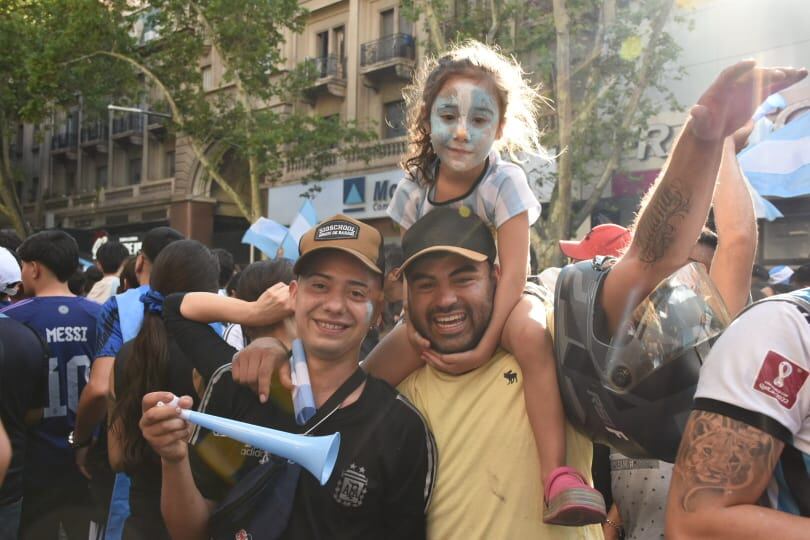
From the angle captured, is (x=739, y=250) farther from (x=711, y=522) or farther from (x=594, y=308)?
(x=711, y=522)

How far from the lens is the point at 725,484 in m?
1.49

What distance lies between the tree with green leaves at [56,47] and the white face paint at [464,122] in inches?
652

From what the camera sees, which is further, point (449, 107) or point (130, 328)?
point (130, 328)

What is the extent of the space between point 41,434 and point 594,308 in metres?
3.40

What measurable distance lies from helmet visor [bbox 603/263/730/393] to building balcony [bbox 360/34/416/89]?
763 inches

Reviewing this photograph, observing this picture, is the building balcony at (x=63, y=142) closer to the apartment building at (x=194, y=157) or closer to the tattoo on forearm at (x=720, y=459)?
the apartment building at (x=194, y=157)

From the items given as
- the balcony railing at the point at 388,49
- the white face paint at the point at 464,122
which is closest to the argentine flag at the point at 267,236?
the white face paint at the point at 464,122

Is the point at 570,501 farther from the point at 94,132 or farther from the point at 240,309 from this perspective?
the point at 94,132

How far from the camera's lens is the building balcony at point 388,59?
814 inches

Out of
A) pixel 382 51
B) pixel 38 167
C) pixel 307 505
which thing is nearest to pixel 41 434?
pixel 307 505

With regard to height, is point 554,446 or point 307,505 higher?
point 554,446

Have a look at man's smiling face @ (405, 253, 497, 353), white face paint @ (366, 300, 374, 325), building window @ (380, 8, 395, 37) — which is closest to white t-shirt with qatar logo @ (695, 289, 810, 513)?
man's smiling face @ (405, 253, 497, 353)

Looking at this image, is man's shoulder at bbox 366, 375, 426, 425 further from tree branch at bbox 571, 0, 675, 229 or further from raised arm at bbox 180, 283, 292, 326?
tree branch at bbox 571, 0, 675, 229

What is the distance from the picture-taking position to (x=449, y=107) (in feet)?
9.23
